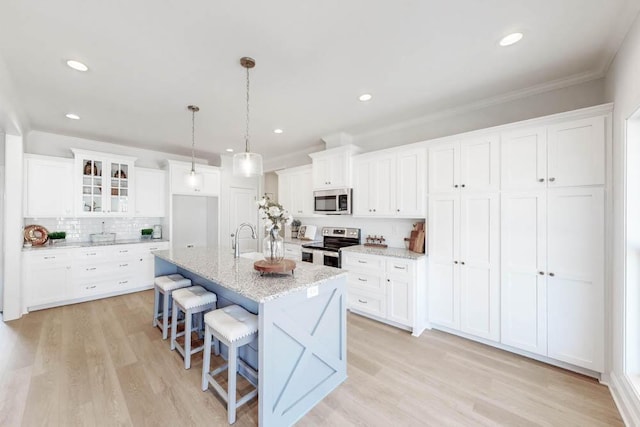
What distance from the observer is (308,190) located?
15.7 feet

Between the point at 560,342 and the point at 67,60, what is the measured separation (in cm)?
487

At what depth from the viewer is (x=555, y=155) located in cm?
234

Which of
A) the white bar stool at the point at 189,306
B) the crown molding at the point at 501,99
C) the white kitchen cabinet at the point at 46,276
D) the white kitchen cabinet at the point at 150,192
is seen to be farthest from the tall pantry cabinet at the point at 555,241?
the white kitchen cabinet at the point at 46,276

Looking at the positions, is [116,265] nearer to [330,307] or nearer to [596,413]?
[330,307]

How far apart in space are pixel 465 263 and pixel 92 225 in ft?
19.1

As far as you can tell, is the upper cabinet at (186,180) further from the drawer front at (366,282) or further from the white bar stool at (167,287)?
the drawer front at (366,282)

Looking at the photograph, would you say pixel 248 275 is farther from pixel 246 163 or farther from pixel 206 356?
pixel 246 163

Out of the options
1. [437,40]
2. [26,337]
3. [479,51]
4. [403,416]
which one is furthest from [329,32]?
[26,337]

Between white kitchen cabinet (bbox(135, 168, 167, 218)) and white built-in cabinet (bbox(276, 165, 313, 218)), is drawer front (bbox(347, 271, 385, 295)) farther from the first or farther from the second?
white kitchen cabinet (bbox(135, 168, 167, 218))

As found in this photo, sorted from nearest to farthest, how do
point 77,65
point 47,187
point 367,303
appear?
point 77,65 → point 367,303 → point 47,187

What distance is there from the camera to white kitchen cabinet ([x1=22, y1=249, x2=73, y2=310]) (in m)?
3.63

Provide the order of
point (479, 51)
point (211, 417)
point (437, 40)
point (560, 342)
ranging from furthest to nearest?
point (560, 342)
point (479, 51)
point (437, 40)
point (211, 417)

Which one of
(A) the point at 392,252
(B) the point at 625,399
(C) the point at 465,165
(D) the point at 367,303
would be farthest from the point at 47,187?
(B) the point at 625,399

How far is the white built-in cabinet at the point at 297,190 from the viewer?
4793 millimetres
